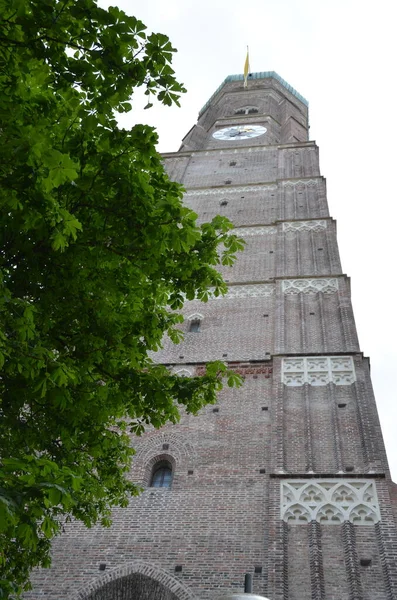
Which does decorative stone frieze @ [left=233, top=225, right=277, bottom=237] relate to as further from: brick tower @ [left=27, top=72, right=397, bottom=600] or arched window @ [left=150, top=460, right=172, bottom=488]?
arched window @ [left=150, top=460, right=172, bottom=488]

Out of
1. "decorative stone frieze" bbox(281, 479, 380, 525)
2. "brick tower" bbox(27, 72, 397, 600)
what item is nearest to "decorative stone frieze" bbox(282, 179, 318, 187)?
"brick tower" bbox(27, 72, 397, 600)

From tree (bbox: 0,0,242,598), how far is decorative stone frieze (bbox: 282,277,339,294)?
9492 mm

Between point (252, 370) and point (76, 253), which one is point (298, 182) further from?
point (76, 253)

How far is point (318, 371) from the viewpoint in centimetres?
1224

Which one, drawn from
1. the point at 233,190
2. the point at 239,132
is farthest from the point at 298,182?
the point at 239,132

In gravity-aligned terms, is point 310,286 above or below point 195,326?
above

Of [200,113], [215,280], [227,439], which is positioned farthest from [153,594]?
[200,113]

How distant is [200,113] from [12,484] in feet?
117

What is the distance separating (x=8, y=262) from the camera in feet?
16.0

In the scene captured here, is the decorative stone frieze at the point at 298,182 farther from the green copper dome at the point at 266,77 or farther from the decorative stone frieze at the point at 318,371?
the green copper dome at the point at 266,77

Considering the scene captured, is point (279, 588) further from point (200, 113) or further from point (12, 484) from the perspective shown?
point (200, 113)

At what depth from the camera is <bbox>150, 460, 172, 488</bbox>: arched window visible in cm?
1059

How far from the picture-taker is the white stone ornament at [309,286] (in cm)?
1512

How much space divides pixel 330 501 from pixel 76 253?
6.54 meters
